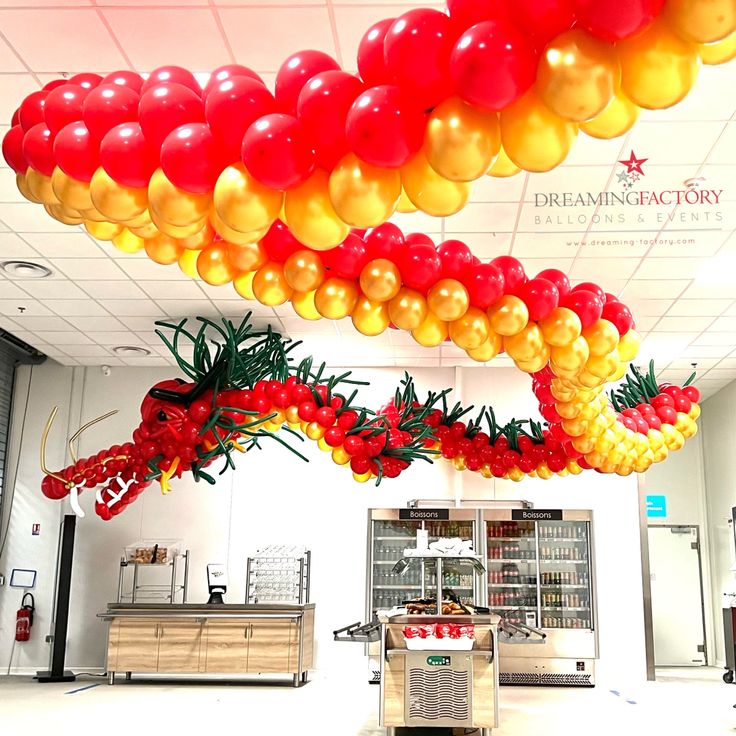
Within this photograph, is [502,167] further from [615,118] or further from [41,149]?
[41,149]

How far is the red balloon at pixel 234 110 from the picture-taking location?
2266 mm

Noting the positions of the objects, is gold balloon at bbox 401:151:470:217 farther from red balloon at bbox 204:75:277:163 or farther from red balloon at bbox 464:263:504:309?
red balloon at bbox 464:263:504:309

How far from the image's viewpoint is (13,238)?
6.66 meters

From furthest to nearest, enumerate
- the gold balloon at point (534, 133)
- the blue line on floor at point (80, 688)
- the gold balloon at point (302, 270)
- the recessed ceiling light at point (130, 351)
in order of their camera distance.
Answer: the recessed ceiling light at point (130, 351) → the blue line on floor at point (80, 688) → the gold balloon at point (302, 270) → the gold balloon at point (534, 133)

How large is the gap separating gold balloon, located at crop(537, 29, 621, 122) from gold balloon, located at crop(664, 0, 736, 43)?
0.14 meters

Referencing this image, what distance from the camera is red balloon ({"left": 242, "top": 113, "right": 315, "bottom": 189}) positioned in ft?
6.90

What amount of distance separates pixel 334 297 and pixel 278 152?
1.25 meters

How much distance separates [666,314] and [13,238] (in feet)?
19.2

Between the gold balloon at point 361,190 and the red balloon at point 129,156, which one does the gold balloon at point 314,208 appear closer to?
the gold balloon at point 361,190

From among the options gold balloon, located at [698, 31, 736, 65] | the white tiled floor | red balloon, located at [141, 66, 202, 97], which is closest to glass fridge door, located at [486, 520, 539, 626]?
the white tiled floor

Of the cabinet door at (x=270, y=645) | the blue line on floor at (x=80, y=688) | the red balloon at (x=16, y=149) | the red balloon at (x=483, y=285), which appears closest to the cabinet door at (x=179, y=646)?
the cabinet door at (x=270, y=645)

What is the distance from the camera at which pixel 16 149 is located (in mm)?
3096

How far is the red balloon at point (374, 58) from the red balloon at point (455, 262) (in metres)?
1.42

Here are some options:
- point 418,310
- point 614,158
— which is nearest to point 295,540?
point 614,158
